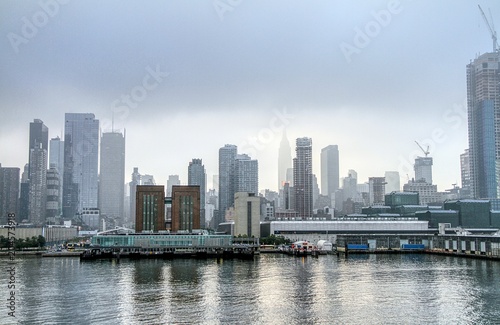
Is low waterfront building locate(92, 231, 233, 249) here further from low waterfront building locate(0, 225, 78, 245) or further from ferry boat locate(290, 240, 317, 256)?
low waterfront building locate(0, 225, 78, 245)

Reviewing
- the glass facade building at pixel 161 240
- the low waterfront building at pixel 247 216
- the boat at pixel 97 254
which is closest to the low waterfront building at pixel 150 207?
the glass facade building at pixel 161 240

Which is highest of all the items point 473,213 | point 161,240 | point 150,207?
point 150,207

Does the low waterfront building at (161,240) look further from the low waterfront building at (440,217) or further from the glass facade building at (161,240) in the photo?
the low waterfront building at (440,217)

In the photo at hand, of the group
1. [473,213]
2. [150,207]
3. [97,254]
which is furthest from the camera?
[473,213]

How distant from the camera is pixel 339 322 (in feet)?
130

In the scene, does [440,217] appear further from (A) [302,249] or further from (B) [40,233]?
(B) [40,233]

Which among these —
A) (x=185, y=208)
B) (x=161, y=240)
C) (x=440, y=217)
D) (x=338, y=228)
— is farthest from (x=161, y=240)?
(x=440, y=217)

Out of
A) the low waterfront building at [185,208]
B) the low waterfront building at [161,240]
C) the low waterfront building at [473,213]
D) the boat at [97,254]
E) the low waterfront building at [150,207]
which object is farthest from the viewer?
the low waterfront building at [473,213]

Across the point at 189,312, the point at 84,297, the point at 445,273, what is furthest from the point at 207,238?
the point at 189,312

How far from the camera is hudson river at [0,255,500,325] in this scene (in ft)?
134

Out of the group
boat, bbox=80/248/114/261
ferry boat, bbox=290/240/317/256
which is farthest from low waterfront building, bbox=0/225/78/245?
ferry boat, bbox=290/240/317/256

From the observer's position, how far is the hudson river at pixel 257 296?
40844mm

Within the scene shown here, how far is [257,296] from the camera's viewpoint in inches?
1986

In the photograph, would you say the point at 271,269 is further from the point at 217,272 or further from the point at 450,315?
the point at 450,315
